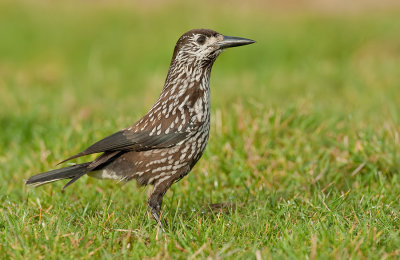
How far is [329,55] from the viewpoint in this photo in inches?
477

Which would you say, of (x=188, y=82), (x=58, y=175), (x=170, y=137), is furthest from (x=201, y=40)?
(x=58, y=175)

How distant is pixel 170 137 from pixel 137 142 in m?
0.27

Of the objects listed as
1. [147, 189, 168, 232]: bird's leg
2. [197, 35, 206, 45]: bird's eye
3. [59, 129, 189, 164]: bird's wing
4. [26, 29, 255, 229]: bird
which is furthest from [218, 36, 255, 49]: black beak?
[147, 189, 168, 232]: bird's leg

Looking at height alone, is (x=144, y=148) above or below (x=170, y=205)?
above

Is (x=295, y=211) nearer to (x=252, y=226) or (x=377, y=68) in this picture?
(x=252, y=226)

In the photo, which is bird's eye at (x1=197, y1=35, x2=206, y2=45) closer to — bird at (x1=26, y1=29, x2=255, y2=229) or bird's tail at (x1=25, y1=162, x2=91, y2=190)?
bird at (x1=26, y1=29, x2=255, y2=229)

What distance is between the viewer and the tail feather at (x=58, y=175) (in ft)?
15.5

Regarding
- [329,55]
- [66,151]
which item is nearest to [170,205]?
[66,151]

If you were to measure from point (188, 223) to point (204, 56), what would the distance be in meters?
1.32

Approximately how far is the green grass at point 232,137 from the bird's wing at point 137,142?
0.45 m

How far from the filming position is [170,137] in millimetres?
4566

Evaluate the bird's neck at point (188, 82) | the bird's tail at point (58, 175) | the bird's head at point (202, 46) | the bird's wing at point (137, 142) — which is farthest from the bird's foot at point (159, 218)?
the bird's head at point (202, 46)

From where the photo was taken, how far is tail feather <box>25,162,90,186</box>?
472 cm

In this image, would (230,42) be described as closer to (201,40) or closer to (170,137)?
(201,40)
